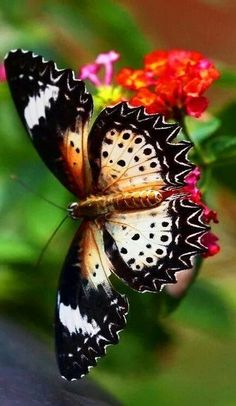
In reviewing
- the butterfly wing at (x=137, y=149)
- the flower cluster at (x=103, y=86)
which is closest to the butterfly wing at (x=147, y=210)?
the butterfly wing at (x=137, y=149)

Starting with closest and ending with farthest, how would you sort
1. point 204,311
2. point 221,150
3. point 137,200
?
point 137,200, point 221,150, point 204,311

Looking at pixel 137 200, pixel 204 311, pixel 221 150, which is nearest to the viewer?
pixel 137 200

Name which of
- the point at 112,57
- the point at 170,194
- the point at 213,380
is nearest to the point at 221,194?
the point at 213,380

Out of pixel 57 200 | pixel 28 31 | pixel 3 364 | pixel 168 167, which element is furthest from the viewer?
pixel 28 31

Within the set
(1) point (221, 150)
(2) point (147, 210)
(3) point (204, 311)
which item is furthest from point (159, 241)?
(3) point (204, 311)

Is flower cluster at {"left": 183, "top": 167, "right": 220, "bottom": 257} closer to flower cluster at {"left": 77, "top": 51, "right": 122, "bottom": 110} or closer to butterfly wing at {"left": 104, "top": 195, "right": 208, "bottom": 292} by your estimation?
butterfly wing at {"left": 104, "top": 195, "right": 208, "bottom": 292}

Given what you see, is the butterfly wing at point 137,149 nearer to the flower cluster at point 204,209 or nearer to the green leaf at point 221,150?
the flower cluster at point 204,209

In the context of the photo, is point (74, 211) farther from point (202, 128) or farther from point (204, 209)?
point (202, 128)

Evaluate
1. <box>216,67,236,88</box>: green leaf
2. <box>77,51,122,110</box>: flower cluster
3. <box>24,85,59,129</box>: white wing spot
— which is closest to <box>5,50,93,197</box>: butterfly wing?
<box>24,85,59,129</box>: white wing spot

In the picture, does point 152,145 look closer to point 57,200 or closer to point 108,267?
point 108,267
